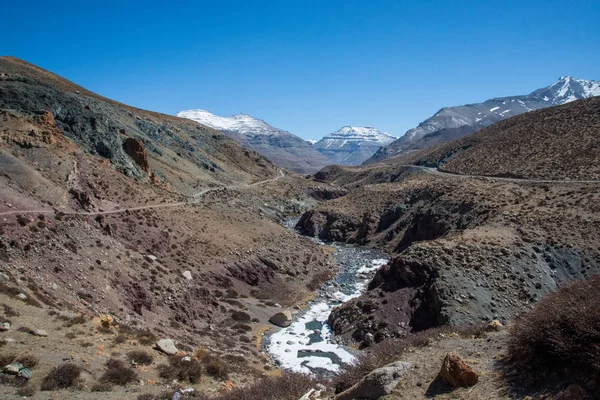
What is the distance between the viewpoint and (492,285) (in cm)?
2780

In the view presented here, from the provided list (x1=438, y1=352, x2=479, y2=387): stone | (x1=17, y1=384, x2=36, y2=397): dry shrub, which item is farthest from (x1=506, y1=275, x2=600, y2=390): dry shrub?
(x1=17, y1=384, x2=36, y2=397): dry shrub

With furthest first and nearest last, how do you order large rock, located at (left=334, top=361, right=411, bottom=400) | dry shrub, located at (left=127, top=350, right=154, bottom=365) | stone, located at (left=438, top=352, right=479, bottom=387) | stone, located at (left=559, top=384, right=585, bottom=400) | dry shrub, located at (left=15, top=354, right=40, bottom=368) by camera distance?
dry shrub, located at (left=127, top=350, right=154, bottom=365)
dry shrub, located at (left=15, top=354, right=40, bottom=368)
large rock, located at (left=334, top=361, right=411, bottom=400)
stone, located at (left=438, top=352, right=479, bottom=387)
stone, located at (left=559, top=384, right=585, bottom=400)

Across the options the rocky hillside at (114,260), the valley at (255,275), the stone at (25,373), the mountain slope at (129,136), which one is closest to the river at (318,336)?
the valley at (255,275)

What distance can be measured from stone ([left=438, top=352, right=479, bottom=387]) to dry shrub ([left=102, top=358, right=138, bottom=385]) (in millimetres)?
9962

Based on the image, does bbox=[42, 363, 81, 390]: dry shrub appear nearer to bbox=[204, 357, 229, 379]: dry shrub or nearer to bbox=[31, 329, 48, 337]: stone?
bbox=[31, 329, 48, 337]: stone

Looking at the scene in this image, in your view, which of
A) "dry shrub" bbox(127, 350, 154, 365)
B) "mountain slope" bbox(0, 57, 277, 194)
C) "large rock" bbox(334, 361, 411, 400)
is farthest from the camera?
"mountain slope" bbox(0, 57, 277, 194)

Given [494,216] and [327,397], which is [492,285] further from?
[327,397]

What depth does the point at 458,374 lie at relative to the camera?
29.7 feet

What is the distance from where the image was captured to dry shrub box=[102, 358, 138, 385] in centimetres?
1197

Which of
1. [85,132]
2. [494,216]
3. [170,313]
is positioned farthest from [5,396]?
[85,132]

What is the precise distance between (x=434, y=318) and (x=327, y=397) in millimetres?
17354

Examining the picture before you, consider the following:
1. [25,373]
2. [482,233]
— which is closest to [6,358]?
[25,373]

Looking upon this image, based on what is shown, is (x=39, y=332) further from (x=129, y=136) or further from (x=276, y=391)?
(x=129, y=136)

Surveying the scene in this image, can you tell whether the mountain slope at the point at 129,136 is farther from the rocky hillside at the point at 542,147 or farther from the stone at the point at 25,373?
the rocky hillside at the point at 542,147
